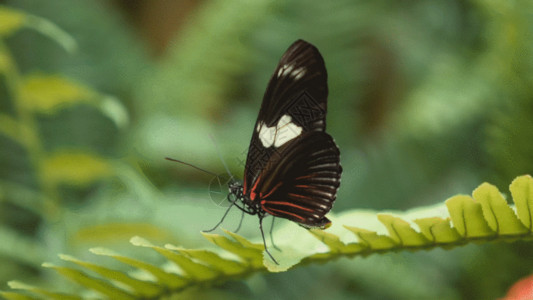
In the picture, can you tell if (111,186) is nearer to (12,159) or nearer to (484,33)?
(12,159)

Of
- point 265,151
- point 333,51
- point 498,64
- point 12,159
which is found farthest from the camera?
point 333,51

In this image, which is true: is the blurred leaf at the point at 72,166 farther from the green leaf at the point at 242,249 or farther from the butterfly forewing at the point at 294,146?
the green leaf at the point at 242,249

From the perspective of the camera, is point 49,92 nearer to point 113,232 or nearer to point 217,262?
point 113,232

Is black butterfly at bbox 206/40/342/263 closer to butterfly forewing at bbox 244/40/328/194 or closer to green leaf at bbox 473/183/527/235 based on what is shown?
butterfly forewing at bbox 244/40/328/194

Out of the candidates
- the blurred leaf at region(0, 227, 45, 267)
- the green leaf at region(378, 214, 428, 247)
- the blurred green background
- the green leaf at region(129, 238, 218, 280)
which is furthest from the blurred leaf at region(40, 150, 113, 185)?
the green leaf at region(378, 214, 428, 247)

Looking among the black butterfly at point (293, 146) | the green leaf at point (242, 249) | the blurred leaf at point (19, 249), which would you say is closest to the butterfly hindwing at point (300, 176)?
the black butterfly at point (293, 146)

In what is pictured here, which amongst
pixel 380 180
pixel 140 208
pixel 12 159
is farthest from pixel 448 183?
pixel 12 159
